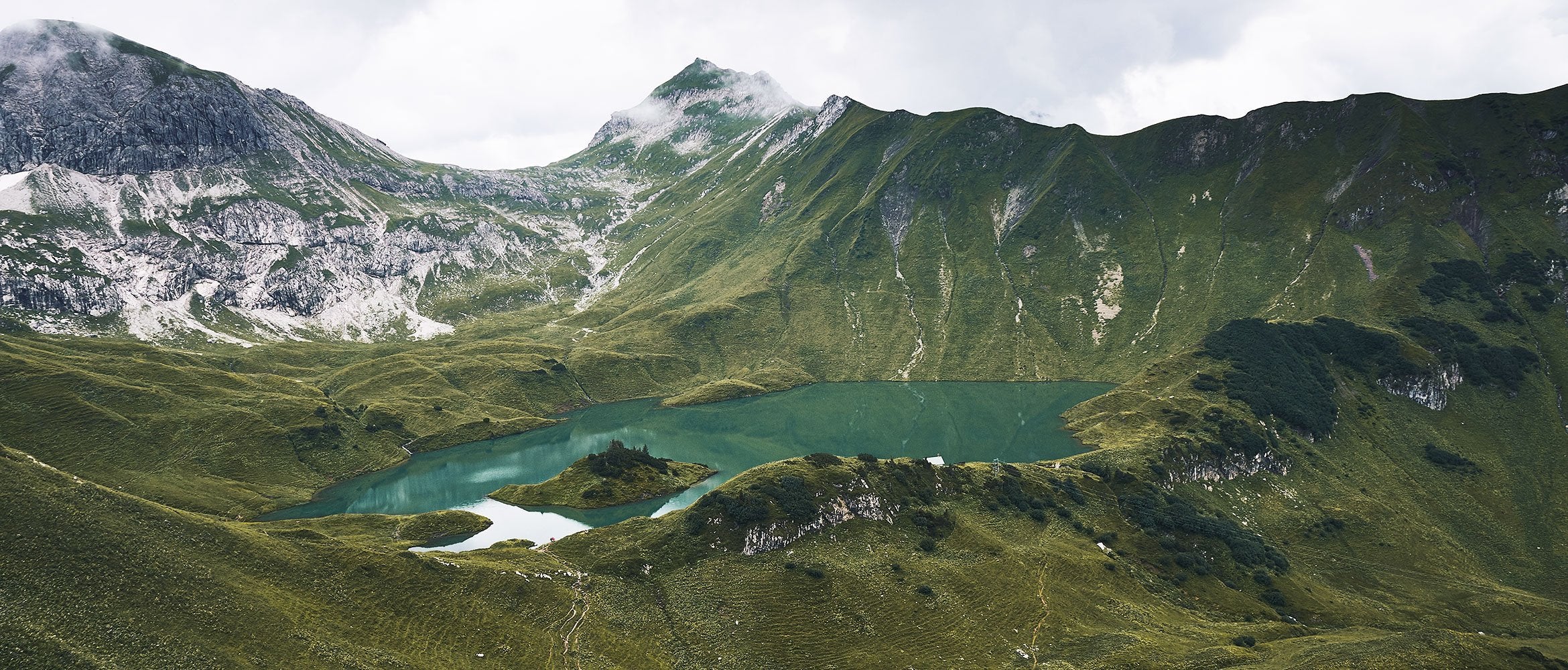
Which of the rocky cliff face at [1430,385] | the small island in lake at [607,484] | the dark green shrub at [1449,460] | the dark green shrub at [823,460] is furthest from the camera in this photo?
the rocky cliff face at [1430,385]

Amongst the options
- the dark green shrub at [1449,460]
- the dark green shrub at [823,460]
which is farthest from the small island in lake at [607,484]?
the dark green shrub at [1449,460]

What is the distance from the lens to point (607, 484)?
502ft

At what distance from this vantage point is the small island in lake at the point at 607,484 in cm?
15038

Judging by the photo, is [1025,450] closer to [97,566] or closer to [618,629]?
[618,629]

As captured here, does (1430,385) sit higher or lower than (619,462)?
higher

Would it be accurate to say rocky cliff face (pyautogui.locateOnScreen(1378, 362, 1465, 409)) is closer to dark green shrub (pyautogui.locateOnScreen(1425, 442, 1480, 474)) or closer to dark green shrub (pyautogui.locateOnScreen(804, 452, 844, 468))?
dark green shrub (pyautogui.locateOnScreen(1425, 442, 1480, 474))

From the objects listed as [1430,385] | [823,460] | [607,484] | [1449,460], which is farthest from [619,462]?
[1430,385]

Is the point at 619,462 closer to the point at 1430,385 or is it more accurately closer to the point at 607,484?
the point at 607,484

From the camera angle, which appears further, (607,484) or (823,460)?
(607,484)

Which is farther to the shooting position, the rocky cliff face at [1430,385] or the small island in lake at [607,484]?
the rocky cliff face at [1430,385]

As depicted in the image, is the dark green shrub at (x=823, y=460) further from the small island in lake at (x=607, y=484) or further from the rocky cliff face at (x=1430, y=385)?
the rocky cliff face at (x=1430, y=385)

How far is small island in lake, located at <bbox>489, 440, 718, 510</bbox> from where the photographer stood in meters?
150

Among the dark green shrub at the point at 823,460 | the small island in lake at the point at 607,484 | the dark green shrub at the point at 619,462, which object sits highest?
the dark green shrub at the point at 823,460

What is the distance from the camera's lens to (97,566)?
70.1m
